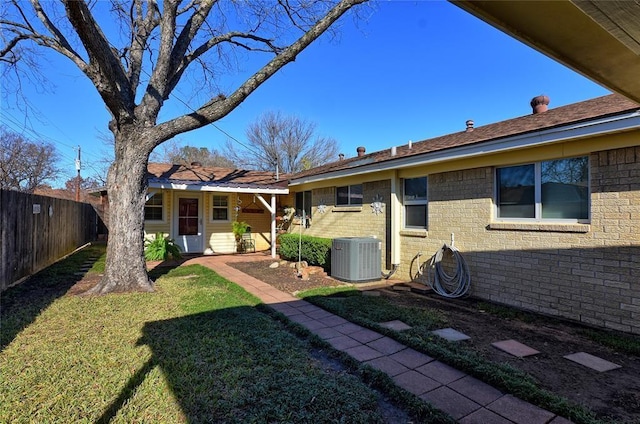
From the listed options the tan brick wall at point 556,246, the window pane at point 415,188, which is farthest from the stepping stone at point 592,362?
the window pane at point 415,188

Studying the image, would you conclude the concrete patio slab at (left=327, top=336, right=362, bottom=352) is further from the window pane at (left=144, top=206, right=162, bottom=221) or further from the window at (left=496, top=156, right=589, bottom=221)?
the window pane at (left=144, top=206, right=162, bottom=221)

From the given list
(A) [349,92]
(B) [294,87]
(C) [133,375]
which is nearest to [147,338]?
(C) [133,375]

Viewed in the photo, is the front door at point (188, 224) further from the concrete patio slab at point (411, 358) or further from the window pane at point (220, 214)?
the concrete patio slab at point (411, 358)

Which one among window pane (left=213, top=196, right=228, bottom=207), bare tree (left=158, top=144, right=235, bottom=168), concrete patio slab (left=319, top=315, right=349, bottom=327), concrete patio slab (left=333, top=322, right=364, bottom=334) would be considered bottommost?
concrete patio slab (left=319, top=315, right=349, bottom=327)

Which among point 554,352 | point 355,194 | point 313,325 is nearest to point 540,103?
point 355,194

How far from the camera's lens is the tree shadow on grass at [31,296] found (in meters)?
4.29

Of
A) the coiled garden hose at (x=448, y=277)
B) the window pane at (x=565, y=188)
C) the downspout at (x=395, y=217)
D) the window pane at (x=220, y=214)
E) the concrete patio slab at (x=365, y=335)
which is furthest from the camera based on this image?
the window pane at (x=220, y=214)

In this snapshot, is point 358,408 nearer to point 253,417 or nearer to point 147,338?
point 253,417

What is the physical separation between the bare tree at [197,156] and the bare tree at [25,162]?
909 cm

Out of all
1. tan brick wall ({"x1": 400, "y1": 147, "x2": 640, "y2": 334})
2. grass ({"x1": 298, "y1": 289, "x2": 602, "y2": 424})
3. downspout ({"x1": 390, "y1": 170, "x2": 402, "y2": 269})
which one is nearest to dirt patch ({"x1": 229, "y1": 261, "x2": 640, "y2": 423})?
grass ({"x1": 298, "y1": 289, "x2": 602, "y2": 424})

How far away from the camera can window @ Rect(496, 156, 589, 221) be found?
15.8 ft

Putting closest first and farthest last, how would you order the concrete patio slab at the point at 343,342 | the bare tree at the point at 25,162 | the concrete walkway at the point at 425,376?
the concrete walkway at the point at 425,376 → the concrete patio slab at the point at 343,342 → the bare tree at the point at 25,162

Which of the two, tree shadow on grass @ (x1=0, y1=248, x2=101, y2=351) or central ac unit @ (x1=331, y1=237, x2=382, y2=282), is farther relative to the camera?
central ac unit @ (x1=331, y1=237, x2=382, y2=282)

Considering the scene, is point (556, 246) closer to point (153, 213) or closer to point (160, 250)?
point (160, 250)
